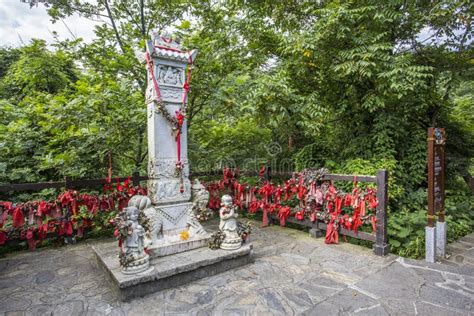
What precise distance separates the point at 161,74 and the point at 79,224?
2962 mm

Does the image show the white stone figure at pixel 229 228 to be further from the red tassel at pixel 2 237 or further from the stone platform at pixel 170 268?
the red tassel at pixel 2 237

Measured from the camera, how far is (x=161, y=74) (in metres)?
3.47

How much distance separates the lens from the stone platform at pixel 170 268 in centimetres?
266

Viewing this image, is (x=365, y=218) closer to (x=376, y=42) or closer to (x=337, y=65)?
(x=337, y=65)

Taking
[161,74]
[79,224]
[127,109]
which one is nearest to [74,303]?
[79,224]

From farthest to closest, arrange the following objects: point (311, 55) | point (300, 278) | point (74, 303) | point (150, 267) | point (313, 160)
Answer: point (313, 160)
point (311, 55)
point (300, 278)
point (150, 267)
point (74, 303)

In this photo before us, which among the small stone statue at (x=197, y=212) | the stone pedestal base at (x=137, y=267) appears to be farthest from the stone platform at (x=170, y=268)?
the small stone statue at (x=197, y=212)

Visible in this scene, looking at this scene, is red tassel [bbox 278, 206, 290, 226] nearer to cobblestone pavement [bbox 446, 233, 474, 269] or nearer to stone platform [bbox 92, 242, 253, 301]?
stone platform [bbox 92, 242, 253, 301]

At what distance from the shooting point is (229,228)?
11.5 feet

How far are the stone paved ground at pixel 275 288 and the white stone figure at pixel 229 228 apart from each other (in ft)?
1.07

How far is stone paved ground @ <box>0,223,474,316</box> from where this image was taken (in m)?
2.47

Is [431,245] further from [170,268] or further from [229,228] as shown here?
[170,268]

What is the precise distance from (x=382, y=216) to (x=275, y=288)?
76.9 inches

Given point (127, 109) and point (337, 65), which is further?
point (127, 109)
